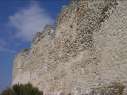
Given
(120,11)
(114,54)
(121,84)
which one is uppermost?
(120,11)

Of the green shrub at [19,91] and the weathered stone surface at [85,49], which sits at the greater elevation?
the weathered stone surface at [85,49]

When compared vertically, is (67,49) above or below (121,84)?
above

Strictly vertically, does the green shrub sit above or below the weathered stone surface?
below

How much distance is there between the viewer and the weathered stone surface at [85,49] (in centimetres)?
1727

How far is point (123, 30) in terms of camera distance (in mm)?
17281

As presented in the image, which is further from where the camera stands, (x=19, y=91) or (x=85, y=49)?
(x=85, y=49)

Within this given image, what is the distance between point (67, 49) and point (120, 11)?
15.4 ft

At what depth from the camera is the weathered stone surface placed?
56.6ft

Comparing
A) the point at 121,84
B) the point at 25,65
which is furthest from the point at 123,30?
the point at 25,65

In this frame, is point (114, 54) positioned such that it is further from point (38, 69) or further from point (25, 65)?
point (25, 65)

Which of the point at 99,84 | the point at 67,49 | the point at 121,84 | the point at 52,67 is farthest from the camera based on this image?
the point at 52,67

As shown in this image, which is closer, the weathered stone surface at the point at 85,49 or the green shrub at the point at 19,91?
the green shrub at the point at 19,91

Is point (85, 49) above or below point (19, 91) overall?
above

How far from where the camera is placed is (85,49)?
19.5 metres
